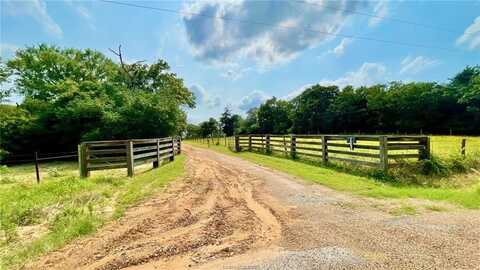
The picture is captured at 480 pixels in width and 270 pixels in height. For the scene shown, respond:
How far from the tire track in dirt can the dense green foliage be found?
49.3ft

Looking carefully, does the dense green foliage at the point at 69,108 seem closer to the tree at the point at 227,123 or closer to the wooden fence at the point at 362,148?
the wooden fence at the point at 362,148

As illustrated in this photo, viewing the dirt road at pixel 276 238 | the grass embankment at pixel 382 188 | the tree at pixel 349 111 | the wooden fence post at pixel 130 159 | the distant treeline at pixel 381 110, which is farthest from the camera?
the tree at pixel 349 111

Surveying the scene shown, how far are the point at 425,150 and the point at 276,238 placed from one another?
→ 7261 mm

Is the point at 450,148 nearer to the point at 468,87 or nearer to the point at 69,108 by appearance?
the point at 69,108

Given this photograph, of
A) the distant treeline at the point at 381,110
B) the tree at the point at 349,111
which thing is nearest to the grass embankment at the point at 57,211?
the distant treeline at the point at 381,110

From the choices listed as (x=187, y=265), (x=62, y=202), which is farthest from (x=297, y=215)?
(x=62, y=202)

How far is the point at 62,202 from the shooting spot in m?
5.82

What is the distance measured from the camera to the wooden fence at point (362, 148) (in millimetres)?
8500

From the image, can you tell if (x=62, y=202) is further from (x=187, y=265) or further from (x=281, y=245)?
(x=281, y=245)

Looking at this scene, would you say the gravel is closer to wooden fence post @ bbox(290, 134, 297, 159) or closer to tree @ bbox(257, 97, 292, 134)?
wooden fence post @ bbox(290, 134, 297, 159)

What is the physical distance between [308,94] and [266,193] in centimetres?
5681

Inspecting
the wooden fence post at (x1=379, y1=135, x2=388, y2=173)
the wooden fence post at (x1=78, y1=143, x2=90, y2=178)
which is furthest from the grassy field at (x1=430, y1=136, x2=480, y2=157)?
the wooden fence post at (x1=78, y1=143, x2=90, y2=178)

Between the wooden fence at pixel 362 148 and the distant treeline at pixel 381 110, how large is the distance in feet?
116

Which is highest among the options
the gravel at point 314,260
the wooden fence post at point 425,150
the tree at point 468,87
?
the tree at point 468,87
